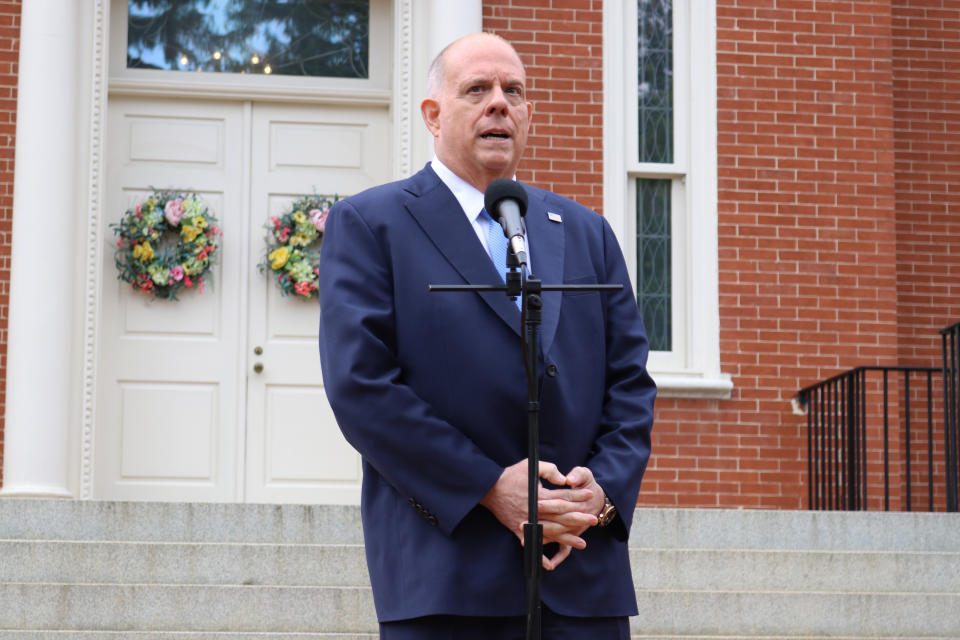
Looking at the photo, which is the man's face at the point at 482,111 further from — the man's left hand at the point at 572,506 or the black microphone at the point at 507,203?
the man's left hand at the point at 572,506

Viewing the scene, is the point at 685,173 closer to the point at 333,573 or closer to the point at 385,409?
the point at 333,573

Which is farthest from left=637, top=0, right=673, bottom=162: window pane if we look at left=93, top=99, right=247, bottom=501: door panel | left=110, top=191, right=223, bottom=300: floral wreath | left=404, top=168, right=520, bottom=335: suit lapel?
left=404, top=168, right=520, bottom=335: suit lapel

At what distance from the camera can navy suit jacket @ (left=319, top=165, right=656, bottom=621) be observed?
2.71m

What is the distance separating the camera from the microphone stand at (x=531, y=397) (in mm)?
2574

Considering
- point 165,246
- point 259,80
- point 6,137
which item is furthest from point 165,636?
point 259,80

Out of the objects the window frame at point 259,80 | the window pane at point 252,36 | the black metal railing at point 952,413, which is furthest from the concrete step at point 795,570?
the window pane at point 252,36

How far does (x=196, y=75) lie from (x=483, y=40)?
556 cm

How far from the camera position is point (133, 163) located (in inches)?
325

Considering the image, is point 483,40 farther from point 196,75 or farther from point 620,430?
point 196,75

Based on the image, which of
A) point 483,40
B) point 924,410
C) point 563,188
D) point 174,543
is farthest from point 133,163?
point 483,40

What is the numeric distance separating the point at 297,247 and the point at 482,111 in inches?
209

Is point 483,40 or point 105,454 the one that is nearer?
point 483,40

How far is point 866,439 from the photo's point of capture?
8.13m

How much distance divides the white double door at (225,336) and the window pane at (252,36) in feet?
0.86
